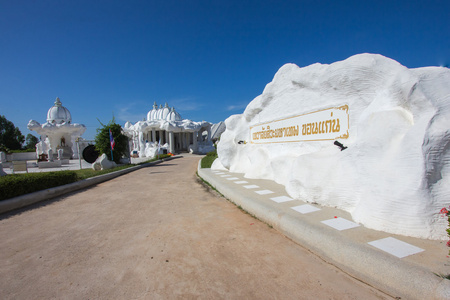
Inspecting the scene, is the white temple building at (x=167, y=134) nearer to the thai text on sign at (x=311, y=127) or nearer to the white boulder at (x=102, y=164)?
the white boulder at (x=102, y=164)

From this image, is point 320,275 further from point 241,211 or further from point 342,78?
point 342,78

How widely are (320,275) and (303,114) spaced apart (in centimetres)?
369

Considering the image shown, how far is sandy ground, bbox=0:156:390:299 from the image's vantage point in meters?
1.91

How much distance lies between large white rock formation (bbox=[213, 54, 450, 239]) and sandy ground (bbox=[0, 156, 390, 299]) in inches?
39.8

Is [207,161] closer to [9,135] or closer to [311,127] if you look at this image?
[311,127]

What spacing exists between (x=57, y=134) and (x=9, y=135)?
76.1 feet

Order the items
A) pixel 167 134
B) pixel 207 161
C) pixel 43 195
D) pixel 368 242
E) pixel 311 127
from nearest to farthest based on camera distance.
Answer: pixel 368 242 → pixel 311 127 → pixel 43 195 → pixel 207 161 → pixel 167 134

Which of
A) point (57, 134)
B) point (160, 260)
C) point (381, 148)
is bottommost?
point (160, 260)

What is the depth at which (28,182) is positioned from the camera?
5445mm

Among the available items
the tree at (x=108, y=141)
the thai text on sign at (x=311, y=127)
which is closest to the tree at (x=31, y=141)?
the tree at (x=108, y=141)

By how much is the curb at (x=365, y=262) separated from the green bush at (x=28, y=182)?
5969 millimetres

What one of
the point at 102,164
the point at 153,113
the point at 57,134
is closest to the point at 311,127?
the point at 102,164

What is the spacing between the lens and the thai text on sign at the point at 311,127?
4.07 metres

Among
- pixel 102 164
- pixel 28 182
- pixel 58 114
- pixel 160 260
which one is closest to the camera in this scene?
pixel 160 260
